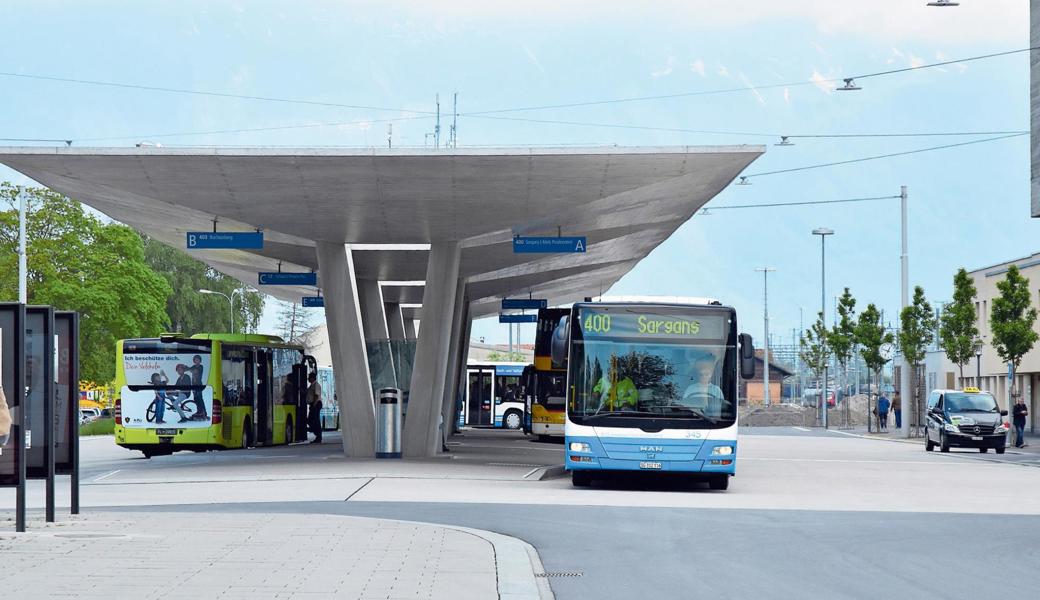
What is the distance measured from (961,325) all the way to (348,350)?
25190 mm

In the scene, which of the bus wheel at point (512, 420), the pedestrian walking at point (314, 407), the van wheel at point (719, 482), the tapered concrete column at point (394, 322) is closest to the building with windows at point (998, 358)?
the bus wheel at point (512, 420)

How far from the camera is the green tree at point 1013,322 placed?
45125 mm

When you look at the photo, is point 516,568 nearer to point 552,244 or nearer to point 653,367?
point 653,367

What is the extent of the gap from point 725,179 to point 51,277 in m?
45.6

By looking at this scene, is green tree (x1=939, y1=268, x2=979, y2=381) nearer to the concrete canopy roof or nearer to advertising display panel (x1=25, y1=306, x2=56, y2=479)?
the concrete canopy roof

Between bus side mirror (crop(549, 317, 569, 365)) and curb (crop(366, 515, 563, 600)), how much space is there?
23.7 feet

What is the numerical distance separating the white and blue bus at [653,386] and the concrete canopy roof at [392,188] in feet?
10.4

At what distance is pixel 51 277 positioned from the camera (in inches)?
2623

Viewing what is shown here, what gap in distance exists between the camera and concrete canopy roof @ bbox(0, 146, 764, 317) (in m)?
25.0

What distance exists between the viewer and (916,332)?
55.7 m

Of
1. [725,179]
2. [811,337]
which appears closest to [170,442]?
[725,179]

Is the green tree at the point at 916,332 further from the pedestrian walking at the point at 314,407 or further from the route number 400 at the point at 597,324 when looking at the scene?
the route number 400 at the point at 597,324

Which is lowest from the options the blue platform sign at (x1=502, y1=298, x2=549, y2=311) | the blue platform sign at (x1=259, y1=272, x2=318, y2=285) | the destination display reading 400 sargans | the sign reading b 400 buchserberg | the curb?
the curb

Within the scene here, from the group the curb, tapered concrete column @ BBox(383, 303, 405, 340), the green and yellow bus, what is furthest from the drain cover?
tapered concrete column @ BBox(383, 303, 405, 340)
